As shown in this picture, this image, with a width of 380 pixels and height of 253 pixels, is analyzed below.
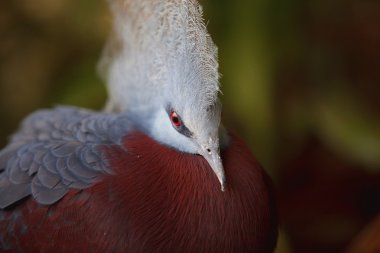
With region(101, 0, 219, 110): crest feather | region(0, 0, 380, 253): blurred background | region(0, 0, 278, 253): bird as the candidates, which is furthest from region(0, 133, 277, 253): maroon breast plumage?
region(0, 0, 380, 253): blurred background

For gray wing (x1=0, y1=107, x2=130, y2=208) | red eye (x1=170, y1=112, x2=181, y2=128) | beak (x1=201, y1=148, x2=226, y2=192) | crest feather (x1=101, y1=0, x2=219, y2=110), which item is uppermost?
crest feather (x1=101, y1=0, x2=219, y2=110)

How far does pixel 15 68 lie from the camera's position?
2.45 meters

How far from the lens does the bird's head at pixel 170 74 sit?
1159 millimetres

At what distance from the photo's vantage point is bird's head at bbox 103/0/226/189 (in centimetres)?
116

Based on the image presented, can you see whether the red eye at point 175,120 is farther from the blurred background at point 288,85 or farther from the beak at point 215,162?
the blurred background at point 288,85

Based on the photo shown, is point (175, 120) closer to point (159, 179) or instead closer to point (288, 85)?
point (159, 179)

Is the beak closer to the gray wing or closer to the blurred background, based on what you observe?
the gray wing

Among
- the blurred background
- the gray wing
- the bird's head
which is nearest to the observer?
the bird's head

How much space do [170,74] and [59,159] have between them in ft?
1.04

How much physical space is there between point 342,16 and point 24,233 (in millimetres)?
1723

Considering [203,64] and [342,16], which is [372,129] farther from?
[203,64]

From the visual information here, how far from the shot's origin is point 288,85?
2527 millimetres

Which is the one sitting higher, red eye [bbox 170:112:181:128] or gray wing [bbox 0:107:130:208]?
red eye [bbox 170:112:181:128]

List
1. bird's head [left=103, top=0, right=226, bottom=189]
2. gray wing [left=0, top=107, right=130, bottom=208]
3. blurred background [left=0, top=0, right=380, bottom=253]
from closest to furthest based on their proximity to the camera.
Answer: bird's head [left=103, top=0, right=226, bottom=189] < gray wing [left=0, top=107, right=130, bottom=208] < blurred background [left=0, top=0, right=380, bottom=253]
